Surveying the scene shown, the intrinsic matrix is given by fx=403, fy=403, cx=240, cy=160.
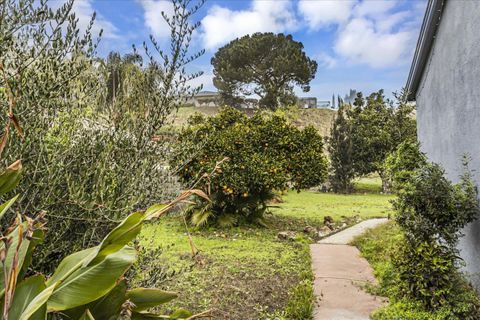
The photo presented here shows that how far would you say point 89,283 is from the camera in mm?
1901

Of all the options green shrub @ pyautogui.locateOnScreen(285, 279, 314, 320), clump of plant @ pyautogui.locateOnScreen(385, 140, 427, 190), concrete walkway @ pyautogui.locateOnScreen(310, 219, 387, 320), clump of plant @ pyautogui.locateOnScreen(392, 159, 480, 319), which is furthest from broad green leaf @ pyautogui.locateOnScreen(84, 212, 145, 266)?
clump of plant @ pyautogui.locateOnScreen(385, 140, 427, 190)

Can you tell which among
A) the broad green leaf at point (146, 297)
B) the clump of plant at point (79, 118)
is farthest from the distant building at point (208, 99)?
the broad green leaf at point (146, 297)

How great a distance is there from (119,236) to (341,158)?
20313 mm

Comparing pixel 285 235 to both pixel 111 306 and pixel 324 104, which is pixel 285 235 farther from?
pixel 324 104

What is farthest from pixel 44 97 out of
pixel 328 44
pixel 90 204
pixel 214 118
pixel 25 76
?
pixel 328 44

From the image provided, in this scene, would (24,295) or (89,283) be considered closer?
(24,295)

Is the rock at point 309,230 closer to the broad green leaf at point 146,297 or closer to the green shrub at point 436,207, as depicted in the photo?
the green shrub at point 436,207

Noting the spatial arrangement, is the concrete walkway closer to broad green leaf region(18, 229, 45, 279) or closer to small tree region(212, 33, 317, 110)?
broad green leaf region(18, 229, 45, 279)

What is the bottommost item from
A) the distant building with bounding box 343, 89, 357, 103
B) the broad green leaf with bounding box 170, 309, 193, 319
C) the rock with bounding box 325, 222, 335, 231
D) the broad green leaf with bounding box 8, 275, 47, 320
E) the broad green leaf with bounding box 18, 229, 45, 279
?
the rock with bounding box 325, 222, 335, 231

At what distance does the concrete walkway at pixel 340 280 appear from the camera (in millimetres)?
4721

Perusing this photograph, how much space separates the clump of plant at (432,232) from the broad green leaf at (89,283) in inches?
153

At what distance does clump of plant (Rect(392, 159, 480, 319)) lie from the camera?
462 centimetres

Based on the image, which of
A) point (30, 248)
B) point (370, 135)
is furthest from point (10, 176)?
point (370, 135)

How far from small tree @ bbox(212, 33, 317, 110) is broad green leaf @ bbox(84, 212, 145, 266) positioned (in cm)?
3176
